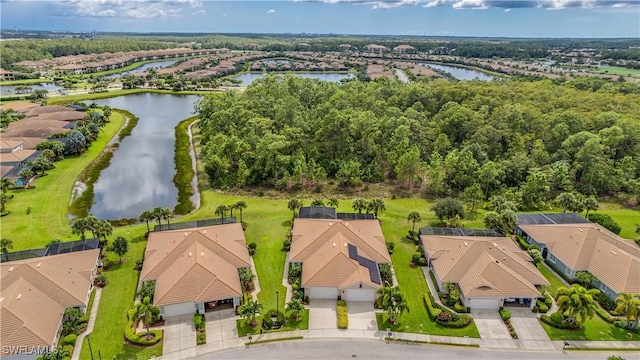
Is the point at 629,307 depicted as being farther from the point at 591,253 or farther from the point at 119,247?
the point at 119,247

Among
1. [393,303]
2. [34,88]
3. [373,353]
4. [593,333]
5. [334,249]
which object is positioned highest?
[34,88]

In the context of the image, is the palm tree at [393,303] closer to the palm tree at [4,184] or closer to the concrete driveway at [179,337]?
the concrete driveway at [179,337]

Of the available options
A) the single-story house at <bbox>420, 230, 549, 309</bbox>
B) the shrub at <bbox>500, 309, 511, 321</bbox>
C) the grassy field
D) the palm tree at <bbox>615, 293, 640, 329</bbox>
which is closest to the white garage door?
the single-story house at <bbox>420, 230, 549, 309</bbox>

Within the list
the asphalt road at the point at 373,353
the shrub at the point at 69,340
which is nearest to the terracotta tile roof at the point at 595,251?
the asphalt road at the point at 373,353

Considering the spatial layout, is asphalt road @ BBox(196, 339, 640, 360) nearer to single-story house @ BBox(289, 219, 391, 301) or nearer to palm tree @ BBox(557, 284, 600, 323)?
palm tree @ BBox(557, 284, 600, 323)

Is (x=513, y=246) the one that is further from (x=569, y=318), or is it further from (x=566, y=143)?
(x=566, y=143)

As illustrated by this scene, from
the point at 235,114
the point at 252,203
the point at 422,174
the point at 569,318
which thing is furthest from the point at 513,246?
the point at 235,114

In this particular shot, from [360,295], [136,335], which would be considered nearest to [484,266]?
[360,295]
